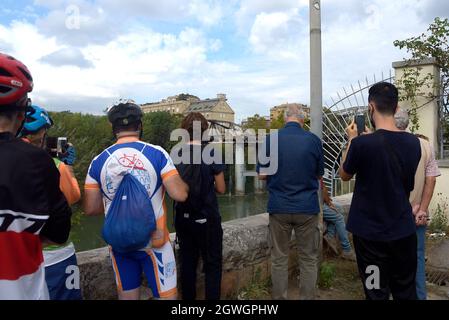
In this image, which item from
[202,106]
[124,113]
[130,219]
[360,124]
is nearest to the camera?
[130,219]

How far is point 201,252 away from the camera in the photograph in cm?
313

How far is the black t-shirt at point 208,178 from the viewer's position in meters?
3.06

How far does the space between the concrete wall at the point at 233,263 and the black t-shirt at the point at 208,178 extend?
0.60 metres

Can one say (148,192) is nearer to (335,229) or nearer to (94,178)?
(94,178)

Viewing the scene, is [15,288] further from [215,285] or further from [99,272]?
[215,285]

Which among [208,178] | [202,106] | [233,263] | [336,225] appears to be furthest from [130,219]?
[202,106]

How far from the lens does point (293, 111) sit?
368cm

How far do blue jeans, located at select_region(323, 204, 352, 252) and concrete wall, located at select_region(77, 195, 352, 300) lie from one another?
602 millimetres

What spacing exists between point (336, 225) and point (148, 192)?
2.73 meters

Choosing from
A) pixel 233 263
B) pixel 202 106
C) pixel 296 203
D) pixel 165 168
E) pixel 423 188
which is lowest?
pixel 233 263

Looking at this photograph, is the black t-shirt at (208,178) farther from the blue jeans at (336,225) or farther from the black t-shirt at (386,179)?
the blue jeans at (336,225)
